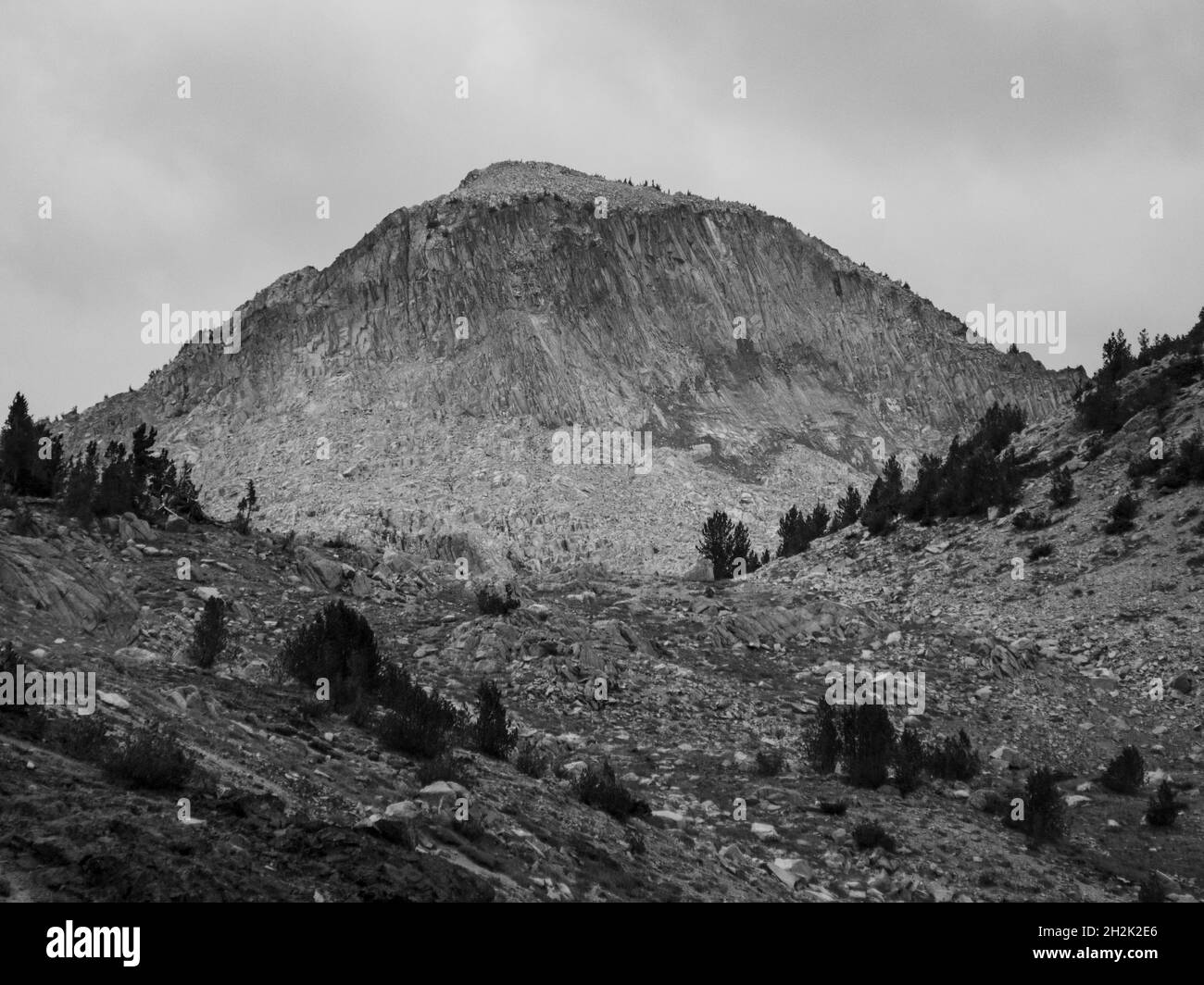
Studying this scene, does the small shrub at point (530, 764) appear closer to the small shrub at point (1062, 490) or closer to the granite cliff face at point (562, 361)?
the small shrub at point (1062, 490)

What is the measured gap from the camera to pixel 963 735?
16172 millimetres

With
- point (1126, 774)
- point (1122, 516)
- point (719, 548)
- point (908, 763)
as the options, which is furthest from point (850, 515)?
point (908, 763)

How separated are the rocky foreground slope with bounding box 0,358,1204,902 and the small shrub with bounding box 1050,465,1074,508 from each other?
0.28 metres

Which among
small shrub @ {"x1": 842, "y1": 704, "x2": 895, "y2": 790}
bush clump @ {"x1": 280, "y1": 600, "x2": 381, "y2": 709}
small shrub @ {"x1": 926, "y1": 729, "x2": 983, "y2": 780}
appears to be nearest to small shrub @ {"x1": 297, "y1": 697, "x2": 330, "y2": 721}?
bush clump @ {"x1": 280, "y1": 600, "x2": 381, "y2": 709}

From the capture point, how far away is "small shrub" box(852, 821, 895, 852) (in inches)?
477

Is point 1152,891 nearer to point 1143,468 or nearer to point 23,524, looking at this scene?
point 23,524

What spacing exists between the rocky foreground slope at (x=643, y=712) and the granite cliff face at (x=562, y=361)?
27282 mm

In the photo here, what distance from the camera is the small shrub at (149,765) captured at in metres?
8.33

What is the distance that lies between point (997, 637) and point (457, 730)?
40.1 ft

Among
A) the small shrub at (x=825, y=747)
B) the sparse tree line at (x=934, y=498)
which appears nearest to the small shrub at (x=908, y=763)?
the small shrub at (x=825, y=747)

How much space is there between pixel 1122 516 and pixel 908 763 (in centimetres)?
1283
